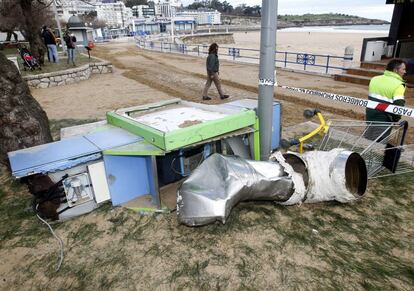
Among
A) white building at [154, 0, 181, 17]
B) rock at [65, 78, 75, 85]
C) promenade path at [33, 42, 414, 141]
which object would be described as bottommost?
promenade path at [33, 42, 414, 141]

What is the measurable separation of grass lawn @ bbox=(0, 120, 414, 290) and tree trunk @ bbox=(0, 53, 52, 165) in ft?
4.32

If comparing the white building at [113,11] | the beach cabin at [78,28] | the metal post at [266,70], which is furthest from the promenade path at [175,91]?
the white building at [113,11]

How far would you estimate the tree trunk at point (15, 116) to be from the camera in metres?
4.77

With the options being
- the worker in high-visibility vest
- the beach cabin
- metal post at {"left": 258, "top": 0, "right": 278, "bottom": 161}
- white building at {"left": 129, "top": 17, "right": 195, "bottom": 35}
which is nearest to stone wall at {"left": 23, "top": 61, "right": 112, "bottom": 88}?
metal post at {"left": 258, "top": 0, "right": 278, "bottom": 161}

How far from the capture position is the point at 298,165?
4031 millimetres

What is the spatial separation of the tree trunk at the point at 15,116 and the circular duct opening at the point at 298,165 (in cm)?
423

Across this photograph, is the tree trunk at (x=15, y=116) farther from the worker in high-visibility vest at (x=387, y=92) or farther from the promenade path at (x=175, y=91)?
the worker in high-visibility vest at (x=387, y=92)

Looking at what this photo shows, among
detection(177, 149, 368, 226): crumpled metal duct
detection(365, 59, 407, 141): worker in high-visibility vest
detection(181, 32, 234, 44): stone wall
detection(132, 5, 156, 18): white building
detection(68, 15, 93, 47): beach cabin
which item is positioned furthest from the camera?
detection(132, 5, 156, 18): white building

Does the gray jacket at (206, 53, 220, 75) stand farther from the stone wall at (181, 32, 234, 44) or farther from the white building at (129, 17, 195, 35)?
the white building at (129, 17, 195, 35)

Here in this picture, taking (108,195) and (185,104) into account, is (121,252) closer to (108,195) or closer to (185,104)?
(108,195)

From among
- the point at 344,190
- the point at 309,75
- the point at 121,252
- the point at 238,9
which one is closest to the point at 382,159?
the point at 344,190

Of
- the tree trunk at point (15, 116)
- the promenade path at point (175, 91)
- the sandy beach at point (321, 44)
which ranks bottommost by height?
the sandy beach at point (321, 44)

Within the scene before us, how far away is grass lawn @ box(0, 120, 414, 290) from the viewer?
2.85 meters

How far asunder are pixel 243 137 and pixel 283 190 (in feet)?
4.26
